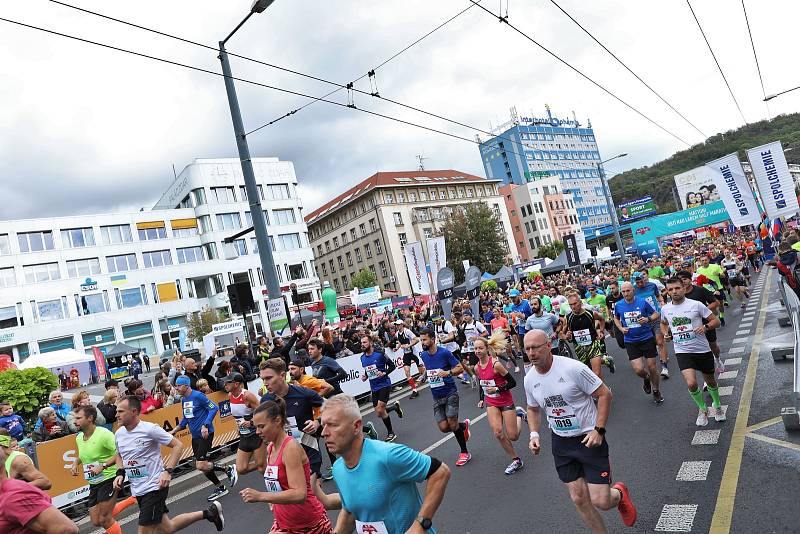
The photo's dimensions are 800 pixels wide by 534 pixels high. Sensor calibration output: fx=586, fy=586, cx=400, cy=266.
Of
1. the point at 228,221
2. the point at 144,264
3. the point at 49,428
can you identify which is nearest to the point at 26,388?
the point at 49,428

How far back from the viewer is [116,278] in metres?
52.5

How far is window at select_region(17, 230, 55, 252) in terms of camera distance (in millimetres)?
48725

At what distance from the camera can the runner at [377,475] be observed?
2988 mm

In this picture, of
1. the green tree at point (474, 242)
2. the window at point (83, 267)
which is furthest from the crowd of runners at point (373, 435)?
the green tree at point (474, 242)

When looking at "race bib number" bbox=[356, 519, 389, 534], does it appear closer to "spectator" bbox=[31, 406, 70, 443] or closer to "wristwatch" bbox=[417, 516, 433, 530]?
"wristwatch" bbox=[417, 516, 433, 530]

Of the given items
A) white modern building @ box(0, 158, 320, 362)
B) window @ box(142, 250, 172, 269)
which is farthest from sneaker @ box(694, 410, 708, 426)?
window @ box(142, 250, 172, 269)

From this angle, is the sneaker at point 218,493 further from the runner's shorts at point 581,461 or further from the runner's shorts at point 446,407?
the runner's shorts at point 581,461

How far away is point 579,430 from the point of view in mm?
4555

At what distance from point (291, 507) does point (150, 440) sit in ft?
8.86

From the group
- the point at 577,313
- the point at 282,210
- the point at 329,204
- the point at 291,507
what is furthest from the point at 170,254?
the point at 291,507

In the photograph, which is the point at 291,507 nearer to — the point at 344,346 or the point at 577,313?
the point at 577,313

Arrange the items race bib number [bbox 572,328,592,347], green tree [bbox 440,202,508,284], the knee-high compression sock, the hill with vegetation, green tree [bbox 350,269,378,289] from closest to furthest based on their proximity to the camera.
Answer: the knee-high compression sock, race bib number [bbox 572,328,592,347], green tree [bbox 440,202,508,284], green tree [bbox 350,269,378,289], the hill with vegetation

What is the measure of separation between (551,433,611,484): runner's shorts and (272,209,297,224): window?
5769cm

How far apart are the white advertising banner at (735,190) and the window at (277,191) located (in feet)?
160
